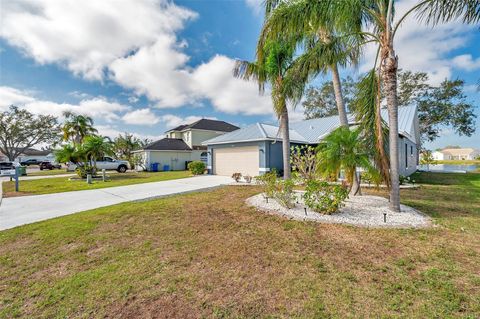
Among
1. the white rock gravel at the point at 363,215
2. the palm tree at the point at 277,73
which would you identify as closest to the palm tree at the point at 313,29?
the palm tree at the point at 277,73

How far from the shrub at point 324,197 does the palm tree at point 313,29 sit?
11.7 ft

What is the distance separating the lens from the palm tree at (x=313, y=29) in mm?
5348

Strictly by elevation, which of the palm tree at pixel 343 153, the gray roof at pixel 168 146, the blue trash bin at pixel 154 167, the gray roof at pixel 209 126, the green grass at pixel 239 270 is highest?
the gray roof at pixel 209 126

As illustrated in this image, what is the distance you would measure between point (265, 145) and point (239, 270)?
11731mm

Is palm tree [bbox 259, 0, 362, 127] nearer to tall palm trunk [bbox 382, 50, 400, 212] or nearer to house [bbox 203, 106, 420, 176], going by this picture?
tall palm trunk [bbox 382, 50, 400, 212]

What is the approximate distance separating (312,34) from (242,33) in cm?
494

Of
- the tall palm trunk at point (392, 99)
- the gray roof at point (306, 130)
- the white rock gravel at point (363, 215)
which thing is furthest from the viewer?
the gray roof at point (306, 130)

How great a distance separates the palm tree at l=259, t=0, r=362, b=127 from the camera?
535 cm

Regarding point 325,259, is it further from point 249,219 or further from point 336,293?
point 249,219

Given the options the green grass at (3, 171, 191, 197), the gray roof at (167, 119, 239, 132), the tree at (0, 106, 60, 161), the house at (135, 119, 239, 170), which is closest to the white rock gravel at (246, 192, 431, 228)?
the green grass at (3, 171, 191, 197)

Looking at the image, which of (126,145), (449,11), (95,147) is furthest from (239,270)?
(126,145)

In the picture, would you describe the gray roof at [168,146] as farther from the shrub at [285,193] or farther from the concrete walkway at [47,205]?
the shrub at [285,193]

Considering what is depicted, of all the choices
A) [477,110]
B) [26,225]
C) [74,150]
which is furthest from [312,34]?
[477,110]

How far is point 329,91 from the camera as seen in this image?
28.1m
